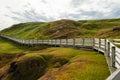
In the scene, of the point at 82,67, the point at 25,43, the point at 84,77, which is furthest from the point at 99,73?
the point at 25,43


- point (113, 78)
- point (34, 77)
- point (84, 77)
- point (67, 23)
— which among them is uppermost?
point (67, 23)

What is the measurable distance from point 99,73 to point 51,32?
371 feet

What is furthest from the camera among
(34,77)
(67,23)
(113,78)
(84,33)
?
(67,23)

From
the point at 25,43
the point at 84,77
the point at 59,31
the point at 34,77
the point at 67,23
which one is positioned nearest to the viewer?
the point at 84,77

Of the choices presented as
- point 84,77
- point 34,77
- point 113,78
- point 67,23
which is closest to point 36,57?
point 34,77

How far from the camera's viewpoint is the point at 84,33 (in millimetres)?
110625

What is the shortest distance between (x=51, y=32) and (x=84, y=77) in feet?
371

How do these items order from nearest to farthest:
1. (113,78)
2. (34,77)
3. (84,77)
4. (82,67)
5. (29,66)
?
(113,78) < (84,77) < (82,67) < (34,77) < (29,66)

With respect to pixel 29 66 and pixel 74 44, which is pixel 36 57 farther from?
pixel 74 44

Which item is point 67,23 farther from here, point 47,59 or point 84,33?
point 47,59

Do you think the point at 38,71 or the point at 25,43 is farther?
the point at 25,43

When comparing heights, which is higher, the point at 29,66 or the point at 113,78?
the point at 113,78

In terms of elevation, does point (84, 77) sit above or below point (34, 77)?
above

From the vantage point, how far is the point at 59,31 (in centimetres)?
12581
